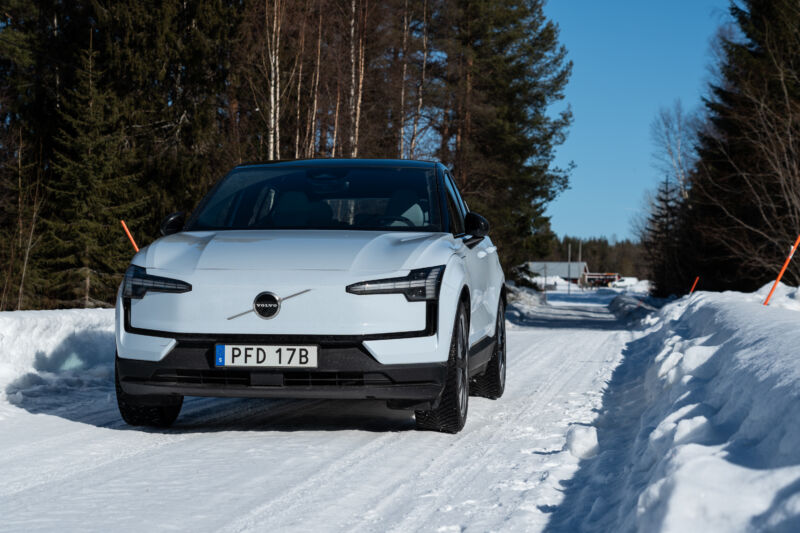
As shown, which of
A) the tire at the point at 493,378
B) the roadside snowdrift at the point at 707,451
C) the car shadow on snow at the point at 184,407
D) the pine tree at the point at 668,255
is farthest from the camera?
the pine tree at the point at 668,255

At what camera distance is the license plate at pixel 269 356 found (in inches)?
200

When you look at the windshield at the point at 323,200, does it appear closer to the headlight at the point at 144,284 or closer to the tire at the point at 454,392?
the tire at the point at 454,392

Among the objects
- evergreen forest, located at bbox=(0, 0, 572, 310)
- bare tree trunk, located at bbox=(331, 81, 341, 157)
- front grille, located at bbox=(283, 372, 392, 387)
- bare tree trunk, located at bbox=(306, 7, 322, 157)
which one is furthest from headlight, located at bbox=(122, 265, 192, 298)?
bare tree trunk, located at bbox=(331, 81, 341, 157)

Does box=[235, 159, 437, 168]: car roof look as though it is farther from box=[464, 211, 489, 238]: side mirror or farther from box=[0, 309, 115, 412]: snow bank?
box=[0, 309, 115, 412]: snow bank

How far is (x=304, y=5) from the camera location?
25.7 m

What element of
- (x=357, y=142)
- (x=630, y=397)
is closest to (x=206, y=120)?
(x=357, y=142)

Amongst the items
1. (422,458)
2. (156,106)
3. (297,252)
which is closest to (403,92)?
(156,106)

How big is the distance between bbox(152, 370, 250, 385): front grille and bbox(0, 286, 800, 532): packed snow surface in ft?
1.24

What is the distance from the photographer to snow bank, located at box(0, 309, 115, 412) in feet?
24.0

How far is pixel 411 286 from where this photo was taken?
519 cm

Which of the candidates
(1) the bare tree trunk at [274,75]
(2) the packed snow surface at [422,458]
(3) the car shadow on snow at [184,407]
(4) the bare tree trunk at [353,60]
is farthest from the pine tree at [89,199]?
(2) the packed snow surface at [422,458]

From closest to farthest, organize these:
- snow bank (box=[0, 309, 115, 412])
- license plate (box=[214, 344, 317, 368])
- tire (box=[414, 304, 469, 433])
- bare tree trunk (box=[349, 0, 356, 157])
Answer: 1. license plate (box=[214, 344, 317, 368])
2. tire (box=[414, 304, 469, 433])
3. snow bank (box=[0, 309, 115, 412])
4. bare tree trunk (box=[349, 0, 356, 157])

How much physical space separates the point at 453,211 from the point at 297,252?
1.74m

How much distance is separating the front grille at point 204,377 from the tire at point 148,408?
0.18 m
